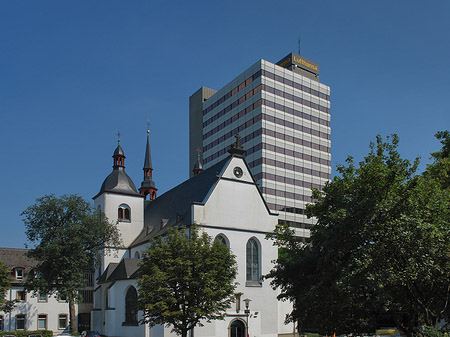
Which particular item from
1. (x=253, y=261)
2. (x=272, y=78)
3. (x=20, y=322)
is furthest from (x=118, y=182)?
(x=272, y=78)

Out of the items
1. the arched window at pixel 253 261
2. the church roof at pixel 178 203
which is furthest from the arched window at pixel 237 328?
the church roof at pixel 178 203

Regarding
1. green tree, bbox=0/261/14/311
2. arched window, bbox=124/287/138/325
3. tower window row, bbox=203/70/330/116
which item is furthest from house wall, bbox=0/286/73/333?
tower window row, bbox=203/70/330/116

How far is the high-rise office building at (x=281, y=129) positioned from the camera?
91.5 metres

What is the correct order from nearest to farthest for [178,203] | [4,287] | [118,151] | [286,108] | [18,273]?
A: [4,287], [178,203], [18,273], [118,151], [286,108]

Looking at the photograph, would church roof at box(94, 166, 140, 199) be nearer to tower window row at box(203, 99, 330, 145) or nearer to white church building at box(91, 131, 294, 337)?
white church building at box(91, 131, 294, 337)

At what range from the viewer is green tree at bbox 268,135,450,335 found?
63.8 feet

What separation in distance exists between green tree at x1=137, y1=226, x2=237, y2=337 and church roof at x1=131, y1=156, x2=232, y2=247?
10.4 metres

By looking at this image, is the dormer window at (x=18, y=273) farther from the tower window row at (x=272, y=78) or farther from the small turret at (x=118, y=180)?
the tower window row at (x=272, y=78)

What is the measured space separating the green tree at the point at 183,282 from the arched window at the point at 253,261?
434 inches

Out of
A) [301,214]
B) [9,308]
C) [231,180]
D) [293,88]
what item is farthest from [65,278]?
[293,88]

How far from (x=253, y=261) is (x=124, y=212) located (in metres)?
21.1

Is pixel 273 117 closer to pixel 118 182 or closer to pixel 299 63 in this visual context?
pixel 299 63

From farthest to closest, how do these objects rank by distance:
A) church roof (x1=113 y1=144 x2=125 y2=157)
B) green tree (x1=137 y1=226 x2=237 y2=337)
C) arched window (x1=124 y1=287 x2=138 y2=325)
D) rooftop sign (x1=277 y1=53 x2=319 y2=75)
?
1. rooftop sign (x1=277 y1=53 x2=319 y2=75)
2. church roof (x1=113 y1=144 x2=125 y2=157)
3. arched window (x1=124 y1=287 x2=138 y2=325)
4. green tree (x1=137 y1=226 x2=237 y2=337)

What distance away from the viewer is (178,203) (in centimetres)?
5147
